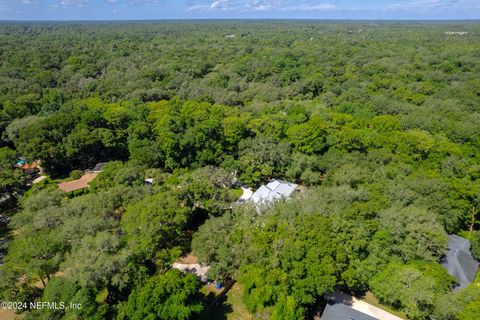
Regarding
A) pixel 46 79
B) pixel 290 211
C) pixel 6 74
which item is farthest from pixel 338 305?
pixel 6 74

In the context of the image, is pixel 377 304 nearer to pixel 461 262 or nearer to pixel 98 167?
pixel 461 262

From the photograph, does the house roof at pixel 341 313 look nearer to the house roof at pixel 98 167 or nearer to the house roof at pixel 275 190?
the house roof at pixel 275 190

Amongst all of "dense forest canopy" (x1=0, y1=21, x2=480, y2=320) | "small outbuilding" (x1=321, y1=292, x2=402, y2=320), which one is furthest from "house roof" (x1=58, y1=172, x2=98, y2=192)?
"small outbuilding" (x1=321, y1=292, x2=402, y2=320)

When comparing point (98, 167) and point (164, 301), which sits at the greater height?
point (164, 301)

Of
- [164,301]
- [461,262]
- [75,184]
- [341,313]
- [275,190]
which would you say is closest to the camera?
[164,301]

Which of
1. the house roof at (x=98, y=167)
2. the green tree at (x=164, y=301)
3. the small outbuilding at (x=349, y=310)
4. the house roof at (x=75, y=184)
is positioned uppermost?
the green tree at (x=164, y=301)

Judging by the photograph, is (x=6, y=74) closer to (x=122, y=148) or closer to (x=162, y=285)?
(x=122, y=148)

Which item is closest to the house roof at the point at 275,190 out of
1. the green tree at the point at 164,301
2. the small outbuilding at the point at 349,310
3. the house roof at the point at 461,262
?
the small outbuilding at the point at 349,310

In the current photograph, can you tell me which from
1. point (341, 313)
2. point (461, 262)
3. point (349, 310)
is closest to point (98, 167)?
point (341, 313)
